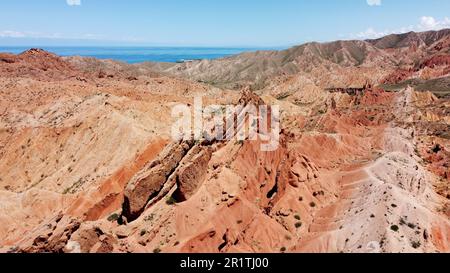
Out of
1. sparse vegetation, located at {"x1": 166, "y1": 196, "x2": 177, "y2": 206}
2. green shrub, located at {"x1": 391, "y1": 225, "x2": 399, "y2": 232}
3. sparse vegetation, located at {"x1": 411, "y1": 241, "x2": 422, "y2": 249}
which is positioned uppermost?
sparse vegetation, located at {"x1": 166, "y1": 196, "x2": 177, "y2": 206}

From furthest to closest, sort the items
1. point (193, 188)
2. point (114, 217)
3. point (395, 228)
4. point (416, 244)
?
point (114, 217)
point (193, 188)
point (395, 228)
point (416, 244)

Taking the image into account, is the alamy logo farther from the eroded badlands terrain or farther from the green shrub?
the green shrub

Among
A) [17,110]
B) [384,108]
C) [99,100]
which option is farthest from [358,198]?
[384,108]

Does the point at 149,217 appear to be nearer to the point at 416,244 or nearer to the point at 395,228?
the point at 395,228

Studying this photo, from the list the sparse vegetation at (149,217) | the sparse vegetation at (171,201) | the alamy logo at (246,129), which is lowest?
the sparse vegetation at (149,217)

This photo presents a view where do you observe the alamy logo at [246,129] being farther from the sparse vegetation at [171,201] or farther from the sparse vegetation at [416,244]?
the sparse vegetation at [416,244]

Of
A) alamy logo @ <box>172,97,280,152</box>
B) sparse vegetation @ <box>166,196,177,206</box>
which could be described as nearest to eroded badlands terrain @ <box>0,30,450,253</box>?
sparse vegetation @ <box>166,196,177,206</box>

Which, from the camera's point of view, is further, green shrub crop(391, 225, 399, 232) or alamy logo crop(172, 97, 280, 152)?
alamy logo crop(172, 97, 280, 152)

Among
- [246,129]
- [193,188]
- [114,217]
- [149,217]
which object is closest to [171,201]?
[193,188]

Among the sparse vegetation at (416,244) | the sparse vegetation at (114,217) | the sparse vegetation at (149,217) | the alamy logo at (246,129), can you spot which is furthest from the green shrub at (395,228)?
the sparse vegetation at (114,217)

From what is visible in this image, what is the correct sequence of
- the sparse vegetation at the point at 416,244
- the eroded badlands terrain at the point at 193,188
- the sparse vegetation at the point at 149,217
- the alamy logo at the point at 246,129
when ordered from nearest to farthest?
the eroded badlands terrain at the point at 193,188, the sparse vegetation at the point at 416,244, the sparse vegetation at the point at 149,217, the alamy logo at the point at 246,129

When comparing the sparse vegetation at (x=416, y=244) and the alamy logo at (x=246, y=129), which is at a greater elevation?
the alamy logo at (x=246, y=129)
